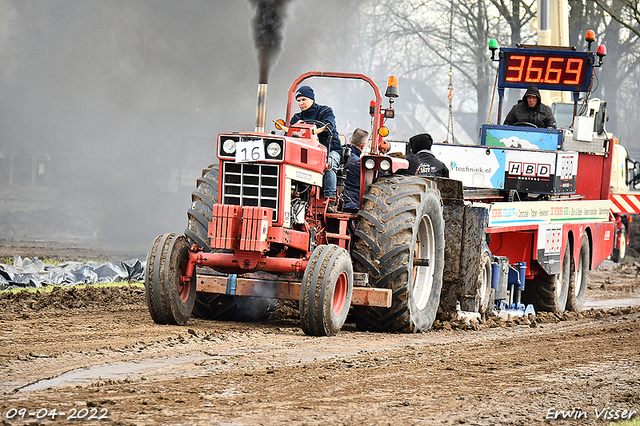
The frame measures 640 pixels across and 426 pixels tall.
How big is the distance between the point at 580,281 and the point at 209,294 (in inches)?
270

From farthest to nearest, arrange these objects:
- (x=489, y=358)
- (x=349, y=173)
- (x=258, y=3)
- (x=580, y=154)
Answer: (x=580, y=154) < (x=258, y=3) < (x=349, y=173) < (x=489, y=358)

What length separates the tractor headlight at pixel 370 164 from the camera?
862 centimetres

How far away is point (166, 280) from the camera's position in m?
7.51

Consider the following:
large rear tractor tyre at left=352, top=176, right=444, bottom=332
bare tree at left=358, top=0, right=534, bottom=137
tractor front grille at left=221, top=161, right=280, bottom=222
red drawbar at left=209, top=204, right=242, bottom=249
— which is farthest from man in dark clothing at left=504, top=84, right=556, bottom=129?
bare tree at left=358, top=0, right=534, bottom=137

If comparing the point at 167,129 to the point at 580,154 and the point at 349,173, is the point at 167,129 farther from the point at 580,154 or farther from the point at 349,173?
the point at 349,173

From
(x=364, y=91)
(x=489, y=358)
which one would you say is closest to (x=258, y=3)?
(x=489, y=358)

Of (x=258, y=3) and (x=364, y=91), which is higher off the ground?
(x=364, y=91)

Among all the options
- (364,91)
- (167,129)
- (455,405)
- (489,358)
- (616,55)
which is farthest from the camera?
(364,91)

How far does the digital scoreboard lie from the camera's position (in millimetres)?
13812

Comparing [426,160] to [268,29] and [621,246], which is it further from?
[621,246]

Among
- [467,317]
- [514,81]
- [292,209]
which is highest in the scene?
[514,81]

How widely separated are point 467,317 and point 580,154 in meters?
4.54

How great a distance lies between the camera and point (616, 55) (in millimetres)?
43594

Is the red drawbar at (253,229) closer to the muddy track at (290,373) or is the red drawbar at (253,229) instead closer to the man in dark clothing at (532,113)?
the muddy track at (290,373)
